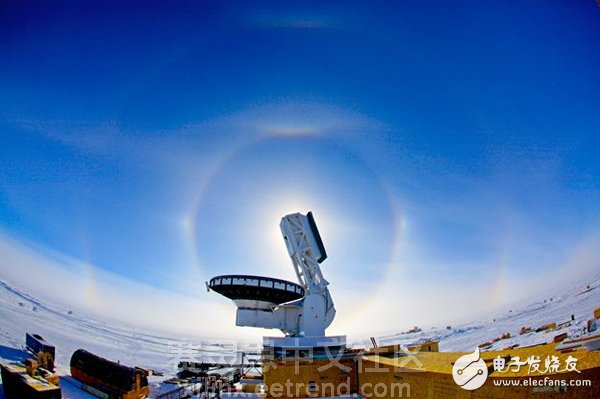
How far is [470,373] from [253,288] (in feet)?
46.9

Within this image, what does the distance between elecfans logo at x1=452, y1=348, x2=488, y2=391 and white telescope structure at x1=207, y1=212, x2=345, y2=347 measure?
447 inches

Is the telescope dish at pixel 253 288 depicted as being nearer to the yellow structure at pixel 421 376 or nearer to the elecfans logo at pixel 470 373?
the yellow structure at pixel 421 376

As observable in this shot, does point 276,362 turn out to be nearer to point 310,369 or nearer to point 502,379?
point 310,369

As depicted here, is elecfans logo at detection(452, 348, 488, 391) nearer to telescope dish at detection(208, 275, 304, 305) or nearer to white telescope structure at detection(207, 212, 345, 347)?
white telescope structure at detection(207, 212, 345, 347)

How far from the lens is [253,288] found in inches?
847

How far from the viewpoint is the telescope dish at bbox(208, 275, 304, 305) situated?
21.5 meters

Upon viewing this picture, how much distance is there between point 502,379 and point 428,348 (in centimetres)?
1332

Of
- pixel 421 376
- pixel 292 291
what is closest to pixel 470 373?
pixel 421 376

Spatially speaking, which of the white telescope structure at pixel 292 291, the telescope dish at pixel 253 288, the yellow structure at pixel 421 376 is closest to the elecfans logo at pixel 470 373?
the yellow structure at pixel 421 376

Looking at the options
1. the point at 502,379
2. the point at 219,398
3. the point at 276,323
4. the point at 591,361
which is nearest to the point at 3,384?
the point at 219,398

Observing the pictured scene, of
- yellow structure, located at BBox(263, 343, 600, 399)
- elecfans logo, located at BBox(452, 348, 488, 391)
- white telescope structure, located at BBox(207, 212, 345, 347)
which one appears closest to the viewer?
yellow structure, located at BBox(263, 343, 600, 399)

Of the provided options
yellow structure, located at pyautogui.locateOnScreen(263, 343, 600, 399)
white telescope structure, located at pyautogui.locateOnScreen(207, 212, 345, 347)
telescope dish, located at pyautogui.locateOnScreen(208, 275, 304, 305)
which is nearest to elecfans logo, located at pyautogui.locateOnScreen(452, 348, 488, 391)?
yellow structure, located at pyautogui.locateOnScreen(263, 343, 600, 399)

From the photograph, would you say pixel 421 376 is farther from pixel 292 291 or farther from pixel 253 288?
pixel 253 288

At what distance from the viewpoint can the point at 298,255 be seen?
72.3ft
